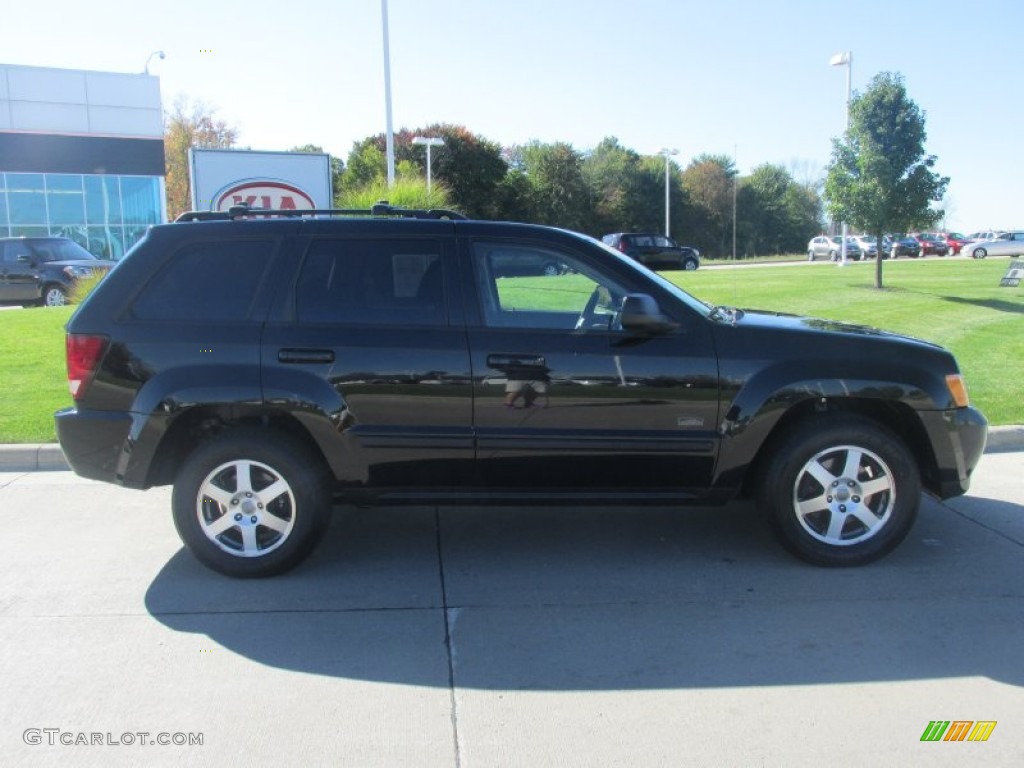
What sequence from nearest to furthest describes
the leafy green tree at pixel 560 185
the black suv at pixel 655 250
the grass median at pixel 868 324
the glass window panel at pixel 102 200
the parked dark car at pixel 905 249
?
the grass median at pixel 868 324
the glass window panel at pixel 102 200
the black suv at pixel 655 250
the parked dark car at pixel 905 249
the leafy green tree at pixel 560 185

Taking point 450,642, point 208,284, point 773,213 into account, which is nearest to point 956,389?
point 450,642

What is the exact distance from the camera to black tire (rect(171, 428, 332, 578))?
4.54 metres

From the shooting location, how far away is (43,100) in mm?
32031

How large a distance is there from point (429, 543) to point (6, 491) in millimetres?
3387

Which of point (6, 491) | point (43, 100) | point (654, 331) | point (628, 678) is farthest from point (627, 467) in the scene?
point (43, 100)

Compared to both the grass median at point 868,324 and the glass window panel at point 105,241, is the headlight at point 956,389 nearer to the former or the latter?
the grass median at point 868,324

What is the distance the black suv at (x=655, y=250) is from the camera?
129 ft

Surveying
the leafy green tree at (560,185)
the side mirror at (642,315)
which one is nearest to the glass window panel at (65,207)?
the leafy green tree at (560,185)

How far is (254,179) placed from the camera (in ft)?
40.4

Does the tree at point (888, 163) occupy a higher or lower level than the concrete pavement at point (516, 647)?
higher

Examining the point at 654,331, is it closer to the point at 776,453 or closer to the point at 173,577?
the point at 776,453

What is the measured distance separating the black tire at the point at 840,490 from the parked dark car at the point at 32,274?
19.0 metres

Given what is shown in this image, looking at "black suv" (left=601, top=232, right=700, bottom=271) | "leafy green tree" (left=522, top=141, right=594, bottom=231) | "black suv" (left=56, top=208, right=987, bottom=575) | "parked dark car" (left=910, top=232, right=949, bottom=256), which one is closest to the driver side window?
"black suv" (left=56, top=208, right=987, bottom=575)

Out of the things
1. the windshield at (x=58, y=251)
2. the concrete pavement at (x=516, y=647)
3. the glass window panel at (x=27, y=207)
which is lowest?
the concrete pavement at (x=516, y=647)
